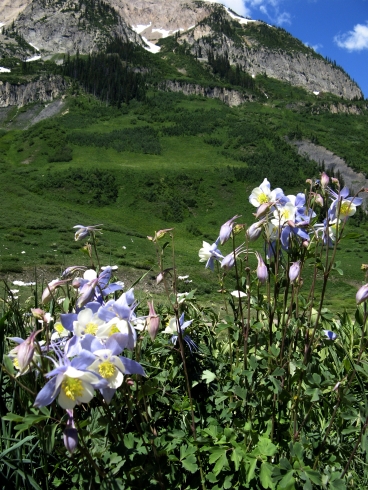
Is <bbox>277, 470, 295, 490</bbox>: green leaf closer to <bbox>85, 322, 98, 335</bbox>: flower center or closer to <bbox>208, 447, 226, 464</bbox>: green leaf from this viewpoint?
<bbox>208, 447, 226, 464</bbox>: green leaf

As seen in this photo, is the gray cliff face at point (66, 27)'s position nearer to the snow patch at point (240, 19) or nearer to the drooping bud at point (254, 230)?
the snow patch at point (240, 19)

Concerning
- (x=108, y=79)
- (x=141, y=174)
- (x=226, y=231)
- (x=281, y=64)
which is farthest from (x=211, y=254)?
(x=281, y=64)

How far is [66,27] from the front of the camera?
132 meters

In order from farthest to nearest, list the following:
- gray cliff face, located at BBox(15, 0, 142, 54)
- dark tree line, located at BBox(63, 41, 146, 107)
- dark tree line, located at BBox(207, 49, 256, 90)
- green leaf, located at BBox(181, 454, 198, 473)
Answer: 1. gray cliff face, located at BBox(15, 0, 142, 54)
2. dark tree line, located at BBox(207, 49, 256, 90)
3. dark tree line, located at BBox(63, 41, 146, 107)
4. green leaf, located at BBox(181, 454, 198, 473)

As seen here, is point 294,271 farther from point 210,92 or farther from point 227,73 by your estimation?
point 227,73

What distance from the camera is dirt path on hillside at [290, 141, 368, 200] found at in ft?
211

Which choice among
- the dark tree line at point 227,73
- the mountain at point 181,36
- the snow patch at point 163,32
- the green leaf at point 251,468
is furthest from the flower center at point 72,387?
the snow patch at point 163,32

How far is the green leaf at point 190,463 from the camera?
163 cm

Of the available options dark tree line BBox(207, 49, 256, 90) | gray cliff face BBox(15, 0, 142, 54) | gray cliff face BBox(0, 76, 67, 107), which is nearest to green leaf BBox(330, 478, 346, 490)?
gray cliff face BBox(0, 76, 67, 107)

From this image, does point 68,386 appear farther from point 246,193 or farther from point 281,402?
point 246,193

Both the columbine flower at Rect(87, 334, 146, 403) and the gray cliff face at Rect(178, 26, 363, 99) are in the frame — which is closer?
the columbine flower at Rect(87, 334, 146, 403)

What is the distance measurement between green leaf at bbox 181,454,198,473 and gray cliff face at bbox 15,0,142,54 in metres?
138

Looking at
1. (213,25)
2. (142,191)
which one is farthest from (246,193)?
(213,25)

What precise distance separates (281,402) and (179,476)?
2.20ft
